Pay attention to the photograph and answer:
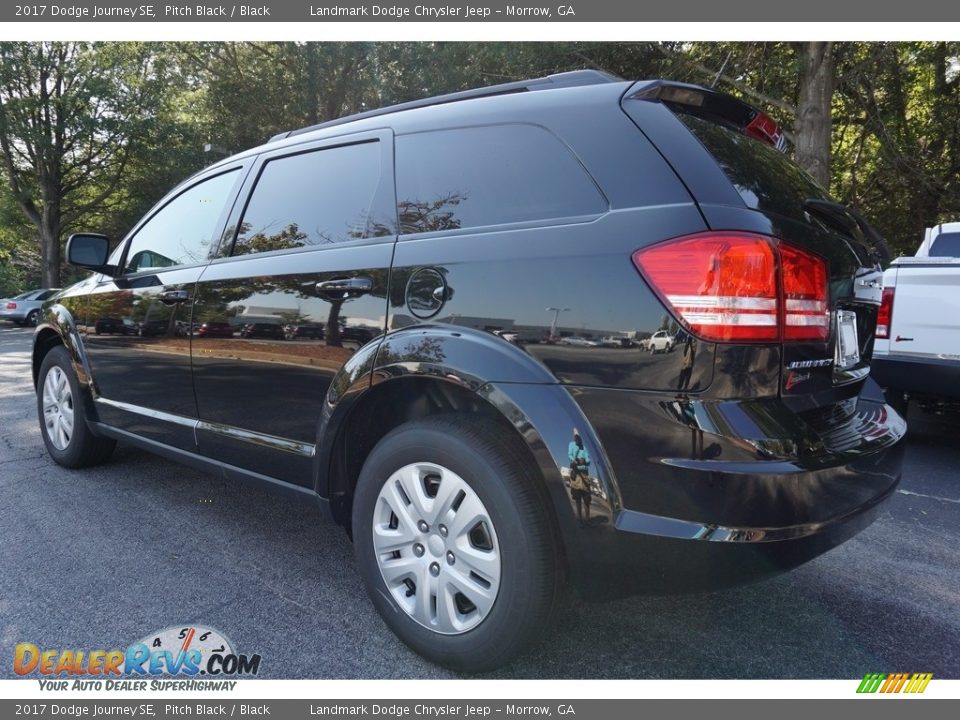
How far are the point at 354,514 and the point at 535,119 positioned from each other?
147 cm

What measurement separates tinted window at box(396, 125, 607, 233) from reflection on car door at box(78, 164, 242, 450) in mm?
1233

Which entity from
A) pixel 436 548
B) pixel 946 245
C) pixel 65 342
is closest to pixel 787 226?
pixel 436 548

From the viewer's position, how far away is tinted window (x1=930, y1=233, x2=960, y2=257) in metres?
6.38

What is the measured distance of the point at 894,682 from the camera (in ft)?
6.83

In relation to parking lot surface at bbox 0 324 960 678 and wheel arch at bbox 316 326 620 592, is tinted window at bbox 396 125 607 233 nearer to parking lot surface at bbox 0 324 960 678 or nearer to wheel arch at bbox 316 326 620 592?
wheel arch at bbox 316 326 620 592

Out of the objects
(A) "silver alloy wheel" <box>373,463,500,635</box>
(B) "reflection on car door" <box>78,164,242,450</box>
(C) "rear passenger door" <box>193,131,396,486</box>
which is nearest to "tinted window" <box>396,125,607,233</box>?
(C) "rear passenger door" <box>193,131,396,486</box>

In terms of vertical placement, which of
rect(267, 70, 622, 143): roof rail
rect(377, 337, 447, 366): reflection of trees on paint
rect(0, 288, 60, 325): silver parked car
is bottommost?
rect(0, 288, 60, 325): silver parked car

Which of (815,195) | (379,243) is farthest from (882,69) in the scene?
(379,243)

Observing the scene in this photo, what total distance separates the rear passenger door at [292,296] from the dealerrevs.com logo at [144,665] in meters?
0.68

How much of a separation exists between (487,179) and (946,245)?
6.25 m

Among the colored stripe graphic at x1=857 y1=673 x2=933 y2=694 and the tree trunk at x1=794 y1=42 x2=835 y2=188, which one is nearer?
the colored stripe graphic at x1=857 y1=673 x2=933 y2=694

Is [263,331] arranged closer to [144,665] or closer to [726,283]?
[144,665]

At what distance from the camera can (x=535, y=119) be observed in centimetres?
211
